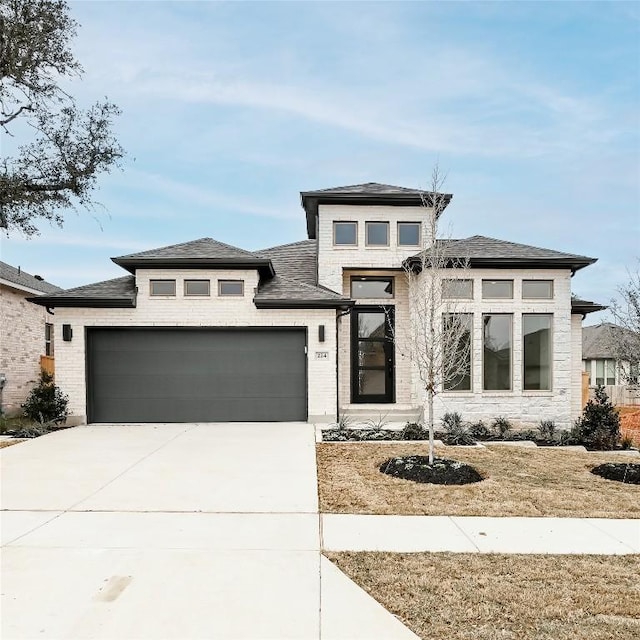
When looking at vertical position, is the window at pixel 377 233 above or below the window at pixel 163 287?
above

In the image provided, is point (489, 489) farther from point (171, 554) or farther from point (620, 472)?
point (171, 554)

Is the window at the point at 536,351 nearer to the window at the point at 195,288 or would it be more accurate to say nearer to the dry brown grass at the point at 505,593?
the window at the point at 195,288

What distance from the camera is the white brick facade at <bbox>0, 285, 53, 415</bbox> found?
47.6 feet

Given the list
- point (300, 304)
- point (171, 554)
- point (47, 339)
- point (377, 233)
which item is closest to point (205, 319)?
point (300, 304)

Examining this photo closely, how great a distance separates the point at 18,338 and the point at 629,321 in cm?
1625

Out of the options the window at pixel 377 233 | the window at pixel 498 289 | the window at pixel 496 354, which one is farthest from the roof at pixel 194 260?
the window at pixel 496 354

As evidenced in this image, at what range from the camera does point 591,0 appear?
437 inches

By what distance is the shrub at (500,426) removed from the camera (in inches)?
445

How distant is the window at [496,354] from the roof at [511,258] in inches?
50.9

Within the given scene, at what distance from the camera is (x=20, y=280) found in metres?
15.5

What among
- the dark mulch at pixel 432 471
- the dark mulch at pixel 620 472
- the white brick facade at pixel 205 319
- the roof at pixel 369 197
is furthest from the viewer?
the roof at pixel 369 197

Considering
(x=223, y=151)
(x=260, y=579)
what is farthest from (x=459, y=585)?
(x=223, y=151)

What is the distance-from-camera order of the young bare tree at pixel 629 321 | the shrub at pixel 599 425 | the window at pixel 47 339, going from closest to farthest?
the young bare tree at pixel 629 321
the shrub at pixel 599 425
the window at pixel 47 339

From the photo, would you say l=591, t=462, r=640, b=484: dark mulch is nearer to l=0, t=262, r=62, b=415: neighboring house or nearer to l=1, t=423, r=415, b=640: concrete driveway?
l=1, t=423, r=415, b=640: concrete driveway
